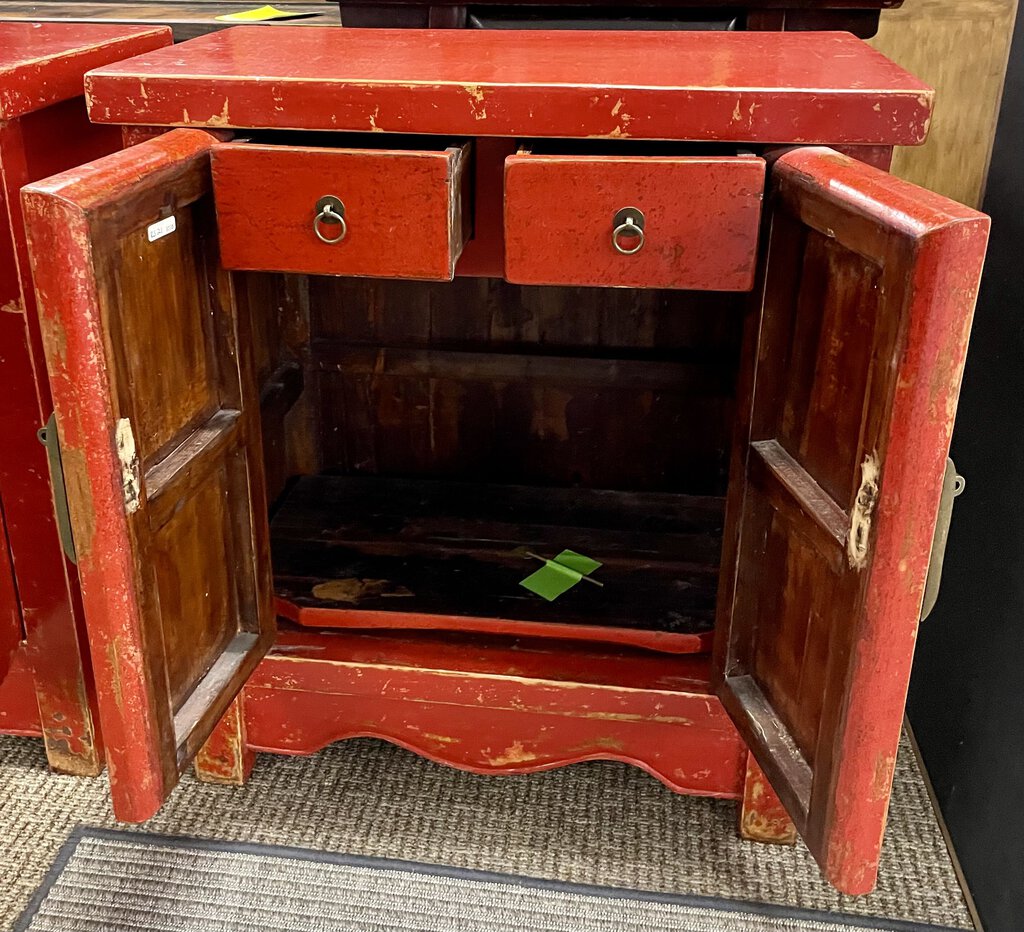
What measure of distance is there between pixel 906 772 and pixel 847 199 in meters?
0.96

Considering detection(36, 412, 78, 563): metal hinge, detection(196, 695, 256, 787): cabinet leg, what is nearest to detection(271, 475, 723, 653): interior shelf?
detection(196, 695, 256, 787): cabinet leg

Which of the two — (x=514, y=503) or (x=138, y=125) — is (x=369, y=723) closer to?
(x=514, y=503)

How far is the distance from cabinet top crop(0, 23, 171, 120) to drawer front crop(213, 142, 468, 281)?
0.31m

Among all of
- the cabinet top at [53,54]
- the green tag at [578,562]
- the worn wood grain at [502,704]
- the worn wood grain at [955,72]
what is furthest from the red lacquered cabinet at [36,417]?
the worn wood grain at [955,72]

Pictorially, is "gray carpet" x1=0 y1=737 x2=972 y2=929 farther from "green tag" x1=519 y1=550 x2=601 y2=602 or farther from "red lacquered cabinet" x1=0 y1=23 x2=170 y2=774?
"green tag" x1=519 y1=550 x2=601 y2=602

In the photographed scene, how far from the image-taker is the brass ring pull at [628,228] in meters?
0.95

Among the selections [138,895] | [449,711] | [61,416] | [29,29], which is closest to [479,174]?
[61,416]

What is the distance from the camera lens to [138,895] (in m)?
1.23

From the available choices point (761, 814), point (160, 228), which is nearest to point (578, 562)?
point (761, 814)

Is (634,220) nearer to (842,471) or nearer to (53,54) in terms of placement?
(842,471)

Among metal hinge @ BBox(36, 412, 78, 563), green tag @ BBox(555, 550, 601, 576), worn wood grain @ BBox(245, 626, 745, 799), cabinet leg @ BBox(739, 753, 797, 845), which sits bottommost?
cabinet leg @ BBox(739, 753, 797, 845)

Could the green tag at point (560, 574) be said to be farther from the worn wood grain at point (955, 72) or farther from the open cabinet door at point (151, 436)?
the worn wood grain at point (955, 72)

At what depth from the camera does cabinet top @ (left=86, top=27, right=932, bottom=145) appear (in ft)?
3.12

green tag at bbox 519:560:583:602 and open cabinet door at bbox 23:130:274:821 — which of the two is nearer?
open cabinet door at bbox 23:130:274:821
